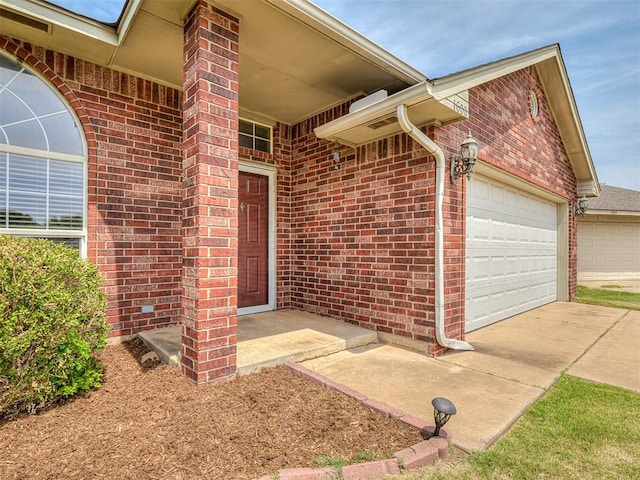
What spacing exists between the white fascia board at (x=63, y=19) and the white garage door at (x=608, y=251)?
14716mm

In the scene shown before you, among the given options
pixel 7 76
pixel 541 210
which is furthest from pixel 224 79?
pixel 541 210

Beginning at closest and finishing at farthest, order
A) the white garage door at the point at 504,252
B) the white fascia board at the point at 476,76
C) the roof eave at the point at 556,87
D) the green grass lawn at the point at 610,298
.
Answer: the white fascia board at the point at 476,76 → the roof eave at the point at 556,87 → the white garage door at the point at 504,252 → the green grass lawn at the point at 610,298

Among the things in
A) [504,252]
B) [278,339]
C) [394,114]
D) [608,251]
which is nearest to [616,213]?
[608,251]

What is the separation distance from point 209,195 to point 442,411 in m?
2.29

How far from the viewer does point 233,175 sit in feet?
9.75

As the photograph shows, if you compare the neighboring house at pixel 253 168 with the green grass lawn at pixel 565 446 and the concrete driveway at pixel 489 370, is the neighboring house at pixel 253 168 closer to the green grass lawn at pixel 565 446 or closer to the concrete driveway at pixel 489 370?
the concrete driveway at pixel 489 370

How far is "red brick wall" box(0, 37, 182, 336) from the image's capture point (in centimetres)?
378

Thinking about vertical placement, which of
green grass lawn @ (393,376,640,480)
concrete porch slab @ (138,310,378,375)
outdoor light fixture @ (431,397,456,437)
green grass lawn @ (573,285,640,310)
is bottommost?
green grass lawn @ (573,285,640,310)

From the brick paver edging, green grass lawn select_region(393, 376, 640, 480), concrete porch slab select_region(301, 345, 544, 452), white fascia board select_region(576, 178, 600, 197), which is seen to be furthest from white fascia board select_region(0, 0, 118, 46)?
white fascia board select_region(576, 178, 600, 197)

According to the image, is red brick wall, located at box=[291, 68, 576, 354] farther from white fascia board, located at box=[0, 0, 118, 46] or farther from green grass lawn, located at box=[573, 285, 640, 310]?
green grass lawn, located at box=[573, 285, 640, 310]

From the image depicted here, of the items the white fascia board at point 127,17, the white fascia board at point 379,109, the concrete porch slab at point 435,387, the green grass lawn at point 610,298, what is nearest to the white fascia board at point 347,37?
the white fascia board at point 379,109

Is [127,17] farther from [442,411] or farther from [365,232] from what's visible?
[442,411]

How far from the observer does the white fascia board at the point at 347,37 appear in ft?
9.52

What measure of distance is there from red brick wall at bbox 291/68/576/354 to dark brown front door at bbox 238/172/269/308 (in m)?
0.49
